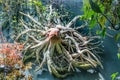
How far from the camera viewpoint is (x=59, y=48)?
13.9 ft

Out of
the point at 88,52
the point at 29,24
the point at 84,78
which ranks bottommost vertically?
the point at 84,78

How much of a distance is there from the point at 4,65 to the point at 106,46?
2.34 metres

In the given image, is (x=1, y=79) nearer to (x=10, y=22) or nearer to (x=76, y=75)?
(x=76, y=75)

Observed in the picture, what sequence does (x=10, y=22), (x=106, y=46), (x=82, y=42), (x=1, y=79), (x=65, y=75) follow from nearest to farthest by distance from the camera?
(x=1, y=79) → (x=65, y=75) → (x=82, y=42) → (x=106, y=46) → (x=10, y=22)

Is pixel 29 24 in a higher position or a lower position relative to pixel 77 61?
higher

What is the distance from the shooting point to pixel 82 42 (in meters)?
4.54

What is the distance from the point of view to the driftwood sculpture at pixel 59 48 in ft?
13.1

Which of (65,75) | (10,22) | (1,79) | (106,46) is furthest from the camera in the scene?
(10,22)

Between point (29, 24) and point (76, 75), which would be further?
point (29, 24)

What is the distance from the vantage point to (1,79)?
9.92 feet

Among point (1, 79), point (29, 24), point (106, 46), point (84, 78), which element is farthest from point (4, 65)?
point (106, 46)

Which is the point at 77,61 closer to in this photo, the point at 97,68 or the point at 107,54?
the point at 97,68

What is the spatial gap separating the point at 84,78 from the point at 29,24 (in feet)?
5.42

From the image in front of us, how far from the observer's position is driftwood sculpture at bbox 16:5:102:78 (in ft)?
13.1
